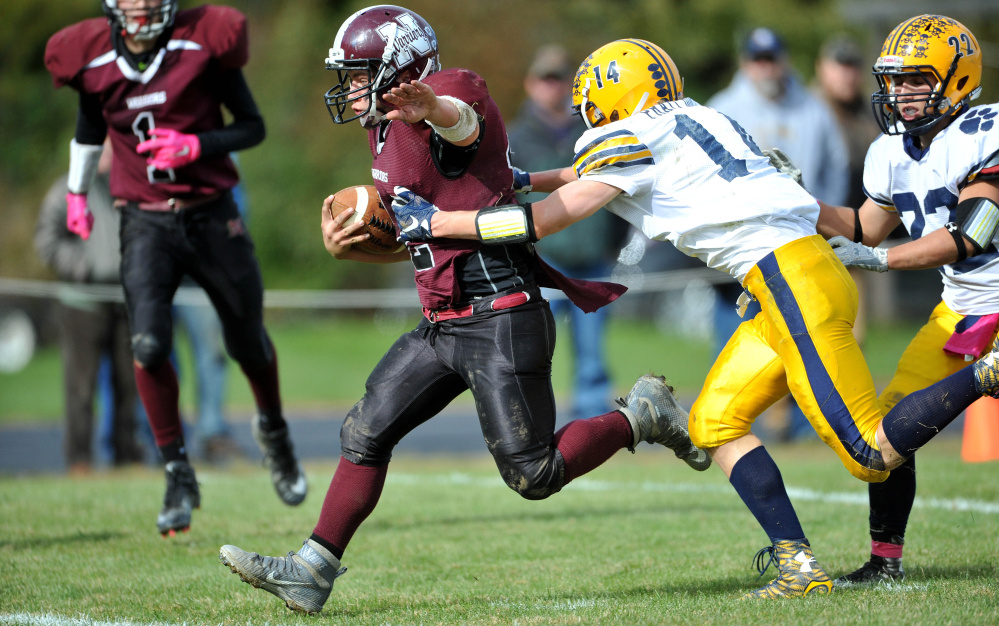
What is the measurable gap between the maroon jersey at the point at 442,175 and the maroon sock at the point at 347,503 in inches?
24.6

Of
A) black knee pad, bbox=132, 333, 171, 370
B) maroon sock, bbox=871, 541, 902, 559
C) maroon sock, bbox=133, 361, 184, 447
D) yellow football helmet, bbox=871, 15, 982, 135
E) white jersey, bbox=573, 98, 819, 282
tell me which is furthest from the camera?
maroon sock, bbox=133, 361, 184, 447

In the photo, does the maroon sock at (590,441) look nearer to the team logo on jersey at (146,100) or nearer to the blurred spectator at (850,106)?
the team logo on jersey at (146,100)

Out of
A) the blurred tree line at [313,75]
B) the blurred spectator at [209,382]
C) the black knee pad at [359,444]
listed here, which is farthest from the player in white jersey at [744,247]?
the blurred tree line at [313,75]

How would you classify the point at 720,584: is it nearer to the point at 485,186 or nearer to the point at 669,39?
the point at 485,186

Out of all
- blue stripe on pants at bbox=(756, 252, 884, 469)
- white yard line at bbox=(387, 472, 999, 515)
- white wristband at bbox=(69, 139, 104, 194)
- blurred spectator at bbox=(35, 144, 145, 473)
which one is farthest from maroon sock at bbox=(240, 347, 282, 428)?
blurred spectator at bbox=(35, 144, 145, 473)

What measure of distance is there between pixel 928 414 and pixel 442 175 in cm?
173

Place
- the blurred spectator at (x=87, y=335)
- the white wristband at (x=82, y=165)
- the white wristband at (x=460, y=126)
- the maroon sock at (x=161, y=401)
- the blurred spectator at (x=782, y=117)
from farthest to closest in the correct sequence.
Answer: the blurred spectator at (x=87, y=335), the blurred spectator at (x=782, y=117), the white wristband at (x=82, y=165), the maroon sock at (x=161, y=401), the white wristband at (x=460, y=126)

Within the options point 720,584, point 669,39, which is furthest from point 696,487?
point 669,39

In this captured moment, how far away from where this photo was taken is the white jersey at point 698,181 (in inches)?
137

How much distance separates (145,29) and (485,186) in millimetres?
2184

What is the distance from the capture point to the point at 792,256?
11.4 feet

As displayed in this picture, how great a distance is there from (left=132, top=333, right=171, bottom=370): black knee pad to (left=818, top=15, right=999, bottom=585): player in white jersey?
9.48ft

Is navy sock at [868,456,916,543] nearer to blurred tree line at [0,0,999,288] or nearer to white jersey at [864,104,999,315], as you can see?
white jersey at [864,104,999,315]

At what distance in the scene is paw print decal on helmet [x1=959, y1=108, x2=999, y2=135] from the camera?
3.65 metres
